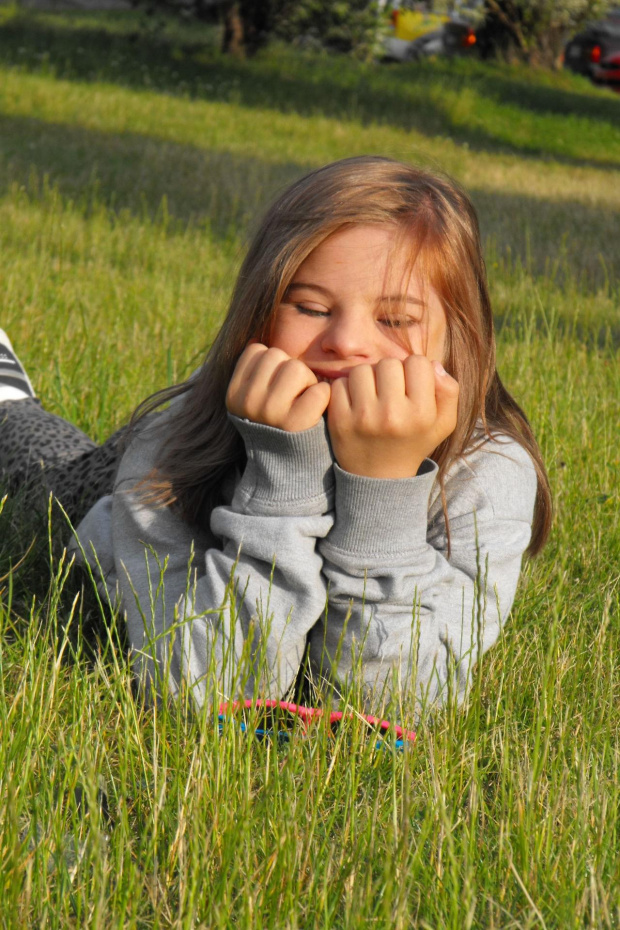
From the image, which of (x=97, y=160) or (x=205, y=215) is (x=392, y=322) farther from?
(x=97, y=160)

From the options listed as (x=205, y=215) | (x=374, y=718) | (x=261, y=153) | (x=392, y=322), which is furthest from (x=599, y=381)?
(x=261, y=153)

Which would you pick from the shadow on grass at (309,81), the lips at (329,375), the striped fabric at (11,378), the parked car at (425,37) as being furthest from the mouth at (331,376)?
the parked car at (425,37)

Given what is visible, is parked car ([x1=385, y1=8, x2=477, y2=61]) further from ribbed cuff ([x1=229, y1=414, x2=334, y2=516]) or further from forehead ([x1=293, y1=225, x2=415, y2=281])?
ribbed cuff ([x1=229, y1=414, x2=334, y2=516])

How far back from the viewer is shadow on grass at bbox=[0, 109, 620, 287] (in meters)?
6.93

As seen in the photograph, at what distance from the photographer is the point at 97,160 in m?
8.58

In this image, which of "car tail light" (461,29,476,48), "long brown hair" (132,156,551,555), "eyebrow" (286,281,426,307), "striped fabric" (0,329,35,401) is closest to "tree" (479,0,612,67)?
"car tail light" (461,29,476,48)

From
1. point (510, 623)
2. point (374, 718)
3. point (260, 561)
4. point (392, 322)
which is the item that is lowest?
point (510, 623)

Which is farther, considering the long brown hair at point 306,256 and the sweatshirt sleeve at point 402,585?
the long brown hair at point 306,256

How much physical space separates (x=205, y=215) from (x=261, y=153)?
11.9 feet

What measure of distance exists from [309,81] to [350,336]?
1548 cm

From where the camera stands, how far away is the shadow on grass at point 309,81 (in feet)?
47.1

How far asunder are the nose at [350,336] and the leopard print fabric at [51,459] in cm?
91

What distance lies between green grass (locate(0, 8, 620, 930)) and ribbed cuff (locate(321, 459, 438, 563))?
277 mm

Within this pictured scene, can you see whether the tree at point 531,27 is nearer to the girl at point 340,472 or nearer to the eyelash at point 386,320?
the girl at point 340,472
